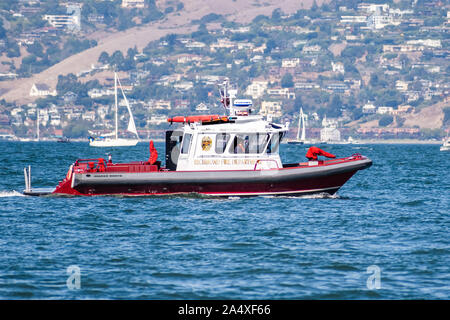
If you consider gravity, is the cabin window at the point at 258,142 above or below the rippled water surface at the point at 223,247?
above

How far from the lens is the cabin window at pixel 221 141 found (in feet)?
110

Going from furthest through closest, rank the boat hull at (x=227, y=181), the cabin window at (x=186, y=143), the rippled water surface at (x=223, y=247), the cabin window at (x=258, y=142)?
the cabin window at (x=186, y=143)
the cabin window at (x=258, y=142)
the boat hull at (x=227, y=181)
the rippled water surface at (x=223, y=247)

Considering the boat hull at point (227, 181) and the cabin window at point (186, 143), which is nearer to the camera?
the boat hull at point (227, 181)

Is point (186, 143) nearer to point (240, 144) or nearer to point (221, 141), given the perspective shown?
point (221, 141)

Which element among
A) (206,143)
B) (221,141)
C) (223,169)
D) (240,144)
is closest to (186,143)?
(206,143)

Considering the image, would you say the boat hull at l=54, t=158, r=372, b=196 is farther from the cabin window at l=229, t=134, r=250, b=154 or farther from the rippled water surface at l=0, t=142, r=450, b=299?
the cabin window at l=229, t=134, r=250, b=154

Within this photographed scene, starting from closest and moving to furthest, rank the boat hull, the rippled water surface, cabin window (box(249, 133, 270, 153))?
the rippled water surface → the boat hull → cabin window (box(249, 133, 270, 153))

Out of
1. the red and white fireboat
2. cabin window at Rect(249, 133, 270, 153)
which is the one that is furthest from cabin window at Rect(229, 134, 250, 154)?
cabin window at Rect(249, 133, 270, 153)

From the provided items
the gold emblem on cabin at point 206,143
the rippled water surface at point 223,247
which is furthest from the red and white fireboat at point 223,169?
the rippled water surface at point 223,247

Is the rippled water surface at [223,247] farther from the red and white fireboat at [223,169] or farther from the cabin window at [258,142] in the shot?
the cabin window at [258,142]

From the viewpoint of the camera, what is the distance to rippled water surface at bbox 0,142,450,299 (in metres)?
19.7

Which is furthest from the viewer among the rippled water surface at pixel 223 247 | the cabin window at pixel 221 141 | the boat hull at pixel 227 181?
the cabin window at pixel 221 141

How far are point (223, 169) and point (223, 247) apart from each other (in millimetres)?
9345
